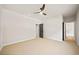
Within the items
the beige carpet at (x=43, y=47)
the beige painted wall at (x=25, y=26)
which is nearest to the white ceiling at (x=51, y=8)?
the beige painted wall at (x=25, y=26)

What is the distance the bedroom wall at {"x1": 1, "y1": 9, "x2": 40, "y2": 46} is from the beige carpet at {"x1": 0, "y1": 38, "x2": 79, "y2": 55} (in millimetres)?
100

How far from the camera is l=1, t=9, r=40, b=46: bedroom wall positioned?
169 centimetres

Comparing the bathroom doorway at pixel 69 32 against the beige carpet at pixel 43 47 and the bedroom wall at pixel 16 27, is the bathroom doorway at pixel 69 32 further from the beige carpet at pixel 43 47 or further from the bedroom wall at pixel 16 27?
the bedroom wall at pixel 16 27

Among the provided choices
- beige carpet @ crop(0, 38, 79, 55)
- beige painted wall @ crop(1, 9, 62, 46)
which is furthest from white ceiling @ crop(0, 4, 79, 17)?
beige carpet @ crop(0, 38, 79, 55)

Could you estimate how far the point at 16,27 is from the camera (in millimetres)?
1742

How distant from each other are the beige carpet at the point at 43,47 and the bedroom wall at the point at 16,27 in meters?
0.10

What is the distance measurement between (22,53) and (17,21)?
51cm

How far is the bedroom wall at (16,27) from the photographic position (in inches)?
66.5

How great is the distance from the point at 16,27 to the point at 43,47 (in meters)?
0.52

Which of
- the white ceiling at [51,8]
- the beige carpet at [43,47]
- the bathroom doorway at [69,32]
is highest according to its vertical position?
the white ceiling at [51,8]

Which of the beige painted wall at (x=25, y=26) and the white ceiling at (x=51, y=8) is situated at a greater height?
the white ceiling at (x=51, y=8)

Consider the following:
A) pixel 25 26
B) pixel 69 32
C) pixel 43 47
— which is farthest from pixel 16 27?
pixel 69 32
